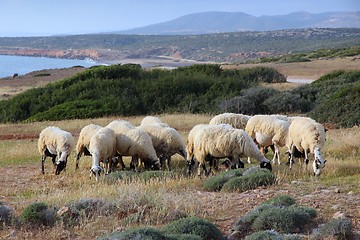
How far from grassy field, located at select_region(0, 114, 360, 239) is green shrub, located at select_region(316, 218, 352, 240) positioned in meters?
0.36

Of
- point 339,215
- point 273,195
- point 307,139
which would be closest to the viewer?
point 339,215

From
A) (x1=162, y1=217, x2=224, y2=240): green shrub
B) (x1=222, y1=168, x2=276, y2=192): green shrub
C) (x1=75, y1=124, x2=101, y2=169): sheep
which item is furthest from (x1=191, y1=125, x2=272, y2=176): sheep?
(x1=162, y1=217, x2=224, y2=240): green shrub

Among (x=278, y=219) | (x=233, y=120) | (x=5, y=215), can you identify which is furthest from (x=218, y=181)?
(x=233, y=120)

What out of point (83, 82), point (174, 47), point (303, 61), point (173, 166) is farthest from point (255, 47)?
point (173, 166)

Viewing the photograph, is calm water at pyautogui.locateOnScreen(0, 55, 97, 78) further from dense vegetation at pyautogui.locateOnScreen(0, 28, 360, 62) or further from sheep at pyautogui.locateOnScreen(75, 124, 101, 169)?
sheep at pyautogui.locateOnScreen(75, 124, 101, 169)

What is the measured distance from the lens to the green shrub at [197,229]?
7.46 meters

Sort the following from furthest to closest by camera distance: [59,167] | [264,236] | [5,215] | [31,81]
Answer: [31,81] < [59,167] < [5,215] < [264,236]

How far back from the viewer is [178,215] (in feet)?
27.7

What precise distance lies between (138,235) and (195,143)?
6.48m

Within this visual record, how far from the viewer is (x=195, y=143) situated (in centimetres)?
1334

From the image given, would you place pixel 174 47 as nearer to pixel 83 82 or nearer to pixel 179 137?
pixel 83 82

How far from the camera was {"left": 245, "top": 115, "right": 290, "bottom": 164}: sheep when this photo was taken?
14914 millimetres

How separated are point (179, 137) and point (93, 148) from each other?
2.64 meters

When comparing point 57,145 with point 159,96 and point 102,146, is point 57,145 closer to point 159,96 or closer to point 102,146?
point 102,146
